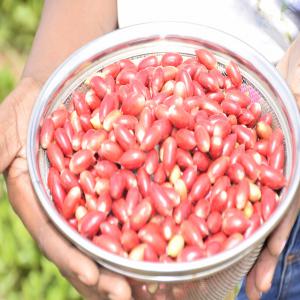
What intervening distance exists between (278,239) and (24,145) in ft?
1.72

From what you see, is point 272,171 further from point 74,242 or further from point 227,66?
point 74,242

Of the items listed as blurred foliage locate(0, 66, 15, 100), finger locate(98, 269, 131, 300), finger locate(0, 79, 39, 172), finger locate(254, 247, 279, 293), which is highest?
finger locate(254, 247, 279, 293)

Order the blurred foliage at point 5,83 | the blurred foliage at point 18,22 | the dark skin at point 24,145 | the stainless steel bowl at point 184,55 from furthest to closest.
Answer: the blurred foliage at point 18,22 < the blurred foliage at point 5,83 < the dark skin at point 24,145 < the stainless steel bowl at point 184,55

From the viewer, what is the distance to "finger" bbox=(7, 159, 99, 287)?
1.15 meters

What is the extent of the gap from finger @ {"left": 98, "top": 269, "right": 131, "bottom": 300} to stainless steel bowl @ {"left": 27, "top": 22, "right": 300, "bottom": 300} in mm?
40

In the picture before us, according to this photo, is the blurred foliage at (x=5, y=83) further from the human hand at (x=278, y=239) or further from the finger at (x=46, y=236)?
the human hand at (x=278, y=239)

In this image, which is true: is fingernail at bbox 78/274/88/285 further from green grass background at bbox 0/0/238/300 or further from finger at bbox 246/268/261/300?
green grass background at bbox 0/0/238/300

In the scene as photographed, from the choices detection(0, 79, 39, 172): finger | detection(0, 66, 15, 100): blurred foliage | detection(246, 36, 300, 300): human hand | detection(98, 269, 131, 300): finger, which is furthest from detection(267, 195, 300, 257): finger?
detection(0, 66, 15, 100): blurred foliage

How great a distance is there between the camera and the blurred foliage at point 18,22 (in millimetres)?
2211

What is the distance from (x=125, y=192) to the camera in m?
1.22

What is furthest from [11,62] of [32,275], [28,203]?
[28,203]

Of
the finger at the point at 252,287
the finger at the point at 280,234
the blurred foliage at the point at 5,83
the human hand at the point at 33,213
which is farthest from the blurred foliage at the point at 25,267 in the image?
the finger at the point at 280,234

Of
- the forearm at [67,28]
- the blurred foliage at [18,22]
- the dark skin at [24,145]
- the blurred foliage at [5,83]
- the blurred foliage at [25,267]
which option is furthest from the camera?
the blurred foliage at [18,22]

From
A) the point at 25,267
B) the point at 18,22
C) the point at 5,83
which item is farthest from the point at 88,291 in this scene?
the point at 18,22
